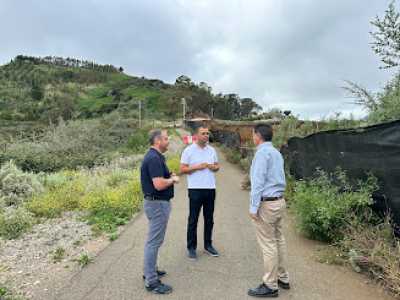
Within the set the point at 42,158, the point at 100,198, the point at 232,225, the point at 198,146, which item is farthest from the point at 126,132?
the point at 198,146

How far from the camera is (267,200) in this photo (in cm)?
443

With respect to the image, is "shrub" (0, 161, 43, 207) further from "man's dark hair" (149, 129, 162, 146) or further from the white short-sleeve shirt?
"man's dark hair" (149, 129, 162, 146)

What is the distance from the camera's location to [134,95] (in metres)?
77.4

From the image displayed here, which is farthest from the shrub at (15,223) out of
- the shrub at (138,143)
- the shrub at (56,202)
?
the shrub at (138,143)

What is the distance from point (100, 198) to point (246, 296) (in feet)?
18.6

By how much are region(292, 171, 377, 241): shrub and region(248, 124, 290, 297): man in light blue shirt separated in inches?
71.4

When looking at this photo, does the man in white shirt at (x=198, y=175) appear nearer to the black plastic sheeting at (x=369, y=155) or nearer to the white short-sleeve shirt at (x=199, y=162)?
the white short-sleeve shirt at (x=199, y=162)

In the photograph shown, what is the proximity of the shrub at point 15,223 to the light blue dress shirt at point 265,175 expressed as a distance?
16.7ft

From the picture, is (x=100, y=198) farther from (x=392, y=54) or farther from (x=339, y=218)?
(x=392, y=54)

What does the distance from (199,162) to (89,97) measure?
81.1m

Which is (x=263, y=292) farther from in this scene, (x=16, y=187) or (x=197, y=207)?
(x=16, y=187)

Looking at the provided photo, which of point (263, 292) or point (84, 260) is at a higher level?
point (263, 292)

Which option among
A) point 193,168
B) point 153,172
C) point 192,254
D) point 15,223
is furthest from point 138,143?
point 153,172

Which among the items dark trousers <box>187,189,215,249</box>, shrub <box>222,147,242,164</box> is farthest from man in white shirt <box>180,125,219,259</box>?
shrub <box>222,147,242,164</box>
